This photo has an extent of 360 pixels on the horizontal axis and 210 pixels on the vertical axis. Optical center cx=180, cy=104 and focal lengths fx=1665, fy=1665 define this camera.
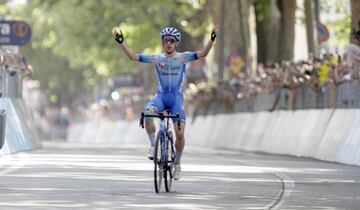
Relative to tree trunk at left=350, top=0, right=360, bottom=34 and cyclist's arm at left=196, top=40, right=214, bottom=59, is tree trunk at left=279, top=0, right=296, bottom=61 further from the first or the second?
cyclist's arm at left=196, top=40, right=214, bottom=59

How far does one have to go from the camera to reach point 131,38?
77.1m

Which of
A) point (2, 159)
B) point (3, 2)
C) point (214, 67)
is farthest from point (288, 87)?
point (3, 2)

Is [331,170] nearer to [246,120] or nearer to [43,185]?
[43,185]

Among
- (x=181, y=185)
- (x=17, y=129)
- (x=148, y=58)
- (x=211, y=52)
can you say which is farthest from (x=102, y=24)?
(x=148, y=58)

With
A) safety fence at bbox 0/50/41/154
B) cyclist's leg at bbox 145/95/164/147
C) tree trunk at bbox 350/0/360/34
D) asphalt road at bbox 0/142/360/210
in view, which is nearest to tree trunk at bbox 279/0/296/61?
tree trunk at bbox 350/0/360/34

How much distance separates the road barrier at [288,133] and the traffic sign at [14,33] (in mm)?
6072

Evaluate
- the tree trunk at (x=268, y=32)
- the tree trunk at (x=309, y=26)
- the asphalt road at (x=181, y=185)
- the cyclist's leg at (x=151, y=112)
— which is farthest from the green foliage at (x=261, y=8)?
the cyclist's leg at (x=151, y=112)

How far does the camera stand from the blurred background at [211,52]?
36.2 meters

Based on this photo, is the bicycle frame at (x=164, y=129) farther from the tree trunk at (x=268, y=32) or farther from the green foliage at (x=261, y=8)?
the tree trunk at (x=268, y=32)

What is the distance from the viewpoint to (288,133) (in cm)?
3628

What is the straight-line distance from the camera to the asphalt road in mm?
17281

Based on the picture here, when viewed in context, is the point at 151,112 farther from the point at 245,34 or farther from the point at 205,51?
the point at 245,34

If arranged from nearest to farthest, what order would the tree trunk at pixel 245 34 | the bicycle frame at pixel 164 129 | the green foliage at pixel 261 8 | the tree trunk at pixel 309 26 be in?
the bicycle frame at pixel 164 129 < the tree trunk at pixel 309 26 < the green foliage at pixel 261 8 < the tree trunk at pixel 245 34

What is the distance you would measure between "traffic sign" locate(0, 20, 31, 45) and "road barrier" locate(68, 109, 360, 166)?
239 inches
